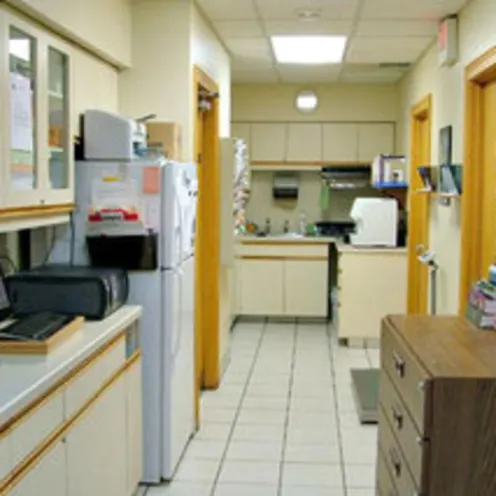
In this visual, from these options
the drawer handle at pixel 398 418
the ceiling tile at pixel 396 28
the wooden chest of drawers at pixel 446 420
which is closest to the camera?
the wooden chest of drawers at pixel 446 420

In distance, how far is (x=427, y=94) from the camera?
17.3 ft

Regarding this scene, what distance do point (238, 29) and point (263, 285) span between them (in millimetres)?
3007

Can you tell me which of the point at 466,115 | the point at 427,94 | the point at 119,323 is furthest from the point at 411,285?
the point at 119,323

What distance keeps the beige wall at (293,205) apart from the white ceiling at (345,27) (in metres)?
1.53

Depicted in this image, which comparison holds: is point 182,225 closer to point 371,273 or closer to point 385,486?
point 385,486

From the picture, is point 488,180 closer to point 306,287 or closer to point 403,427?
point 403,427

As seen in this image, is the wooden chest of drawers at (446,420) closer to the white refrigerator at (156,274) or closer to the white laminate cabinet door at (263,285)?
the white refrigerator at (156,274)

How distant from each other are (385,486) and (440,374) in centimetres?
84

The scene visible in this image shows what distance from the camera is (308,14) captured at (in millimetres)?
4258

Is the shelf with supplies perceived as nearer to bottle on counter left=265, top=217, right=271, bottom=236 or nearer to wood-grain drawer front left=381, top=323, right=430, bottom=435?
wood-grain drawer front left=381, top=323, right=430, bottom=435

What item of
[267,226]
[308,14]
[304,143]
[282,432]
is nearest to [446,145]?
[308,14]

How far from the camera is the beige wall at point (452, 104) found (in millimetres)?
3691

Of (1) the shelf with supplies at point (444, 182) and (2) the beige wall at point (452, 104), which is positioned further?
(1) the shelf with supplies at point (444, 182)

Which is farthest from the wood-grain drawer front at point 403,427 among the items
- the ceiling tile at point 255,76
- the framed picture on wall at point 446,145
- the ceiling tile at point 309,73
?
the ceiling tile at point 255,76
